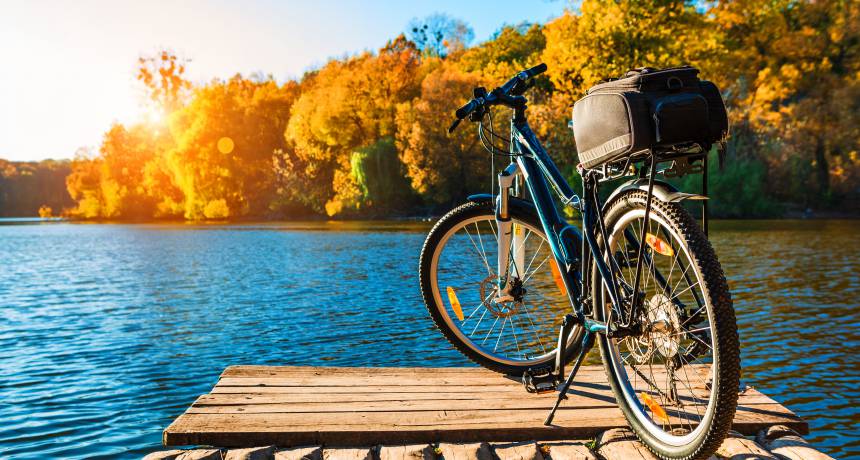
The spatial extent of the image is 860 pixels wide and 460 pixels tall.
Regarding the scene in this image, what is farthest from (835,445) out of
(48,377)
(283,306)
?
(283,306)

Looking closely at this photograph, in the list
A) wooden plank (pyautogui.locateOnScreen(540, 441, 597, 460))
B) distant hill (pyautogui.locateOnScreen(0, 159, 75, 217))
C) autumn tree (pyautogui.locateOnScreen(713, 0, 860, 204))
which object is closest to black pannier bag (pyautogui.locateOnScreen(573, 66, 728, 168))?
wooden plank (pyautogui.locateOnScreen(540, 441, 597, 460))

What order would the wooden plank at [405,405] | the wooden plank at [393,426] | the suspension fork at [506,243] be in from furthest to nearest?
the suspension fork at [506,243]
the wooden plank at [405,405]
the wooden plank at [393,426]

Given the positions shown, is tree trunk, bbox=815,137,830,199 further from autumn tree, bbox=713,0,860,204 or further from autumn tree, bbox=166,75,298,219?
autumn tree, bbox=166,75,298,219

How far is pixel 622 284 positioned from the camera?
9.99 feet

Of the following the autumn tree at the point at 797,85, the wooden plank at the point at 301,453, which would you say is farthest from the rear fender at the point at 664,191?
the autumn tree at the point at 797,85

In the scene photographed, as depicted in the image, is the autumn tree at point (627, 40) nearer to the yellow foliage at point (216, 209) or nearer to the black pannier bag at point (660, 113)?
the black pannier bag at point (660, 113)

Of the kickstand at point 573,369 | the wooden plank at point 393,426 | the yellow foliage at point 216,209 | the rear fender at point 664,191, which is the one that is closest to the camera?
the rear fender at point 664,191

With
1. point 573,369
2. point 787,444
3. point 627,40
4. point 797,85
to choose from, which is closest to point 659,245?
point 573,369

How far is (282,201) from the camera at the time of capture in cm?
5694

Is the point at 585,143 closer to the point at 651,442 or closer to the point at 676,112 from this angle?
the point at 676,112

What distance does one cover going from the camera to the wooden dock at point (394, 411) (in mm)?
2977

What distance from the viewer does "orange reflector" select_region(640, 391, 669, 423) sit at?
2.79m

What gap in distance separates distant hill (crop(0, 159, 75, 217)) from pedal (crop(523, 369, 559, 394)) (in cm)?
14378

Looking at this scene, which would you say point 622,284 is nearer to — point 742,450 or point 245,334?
point 742,450
